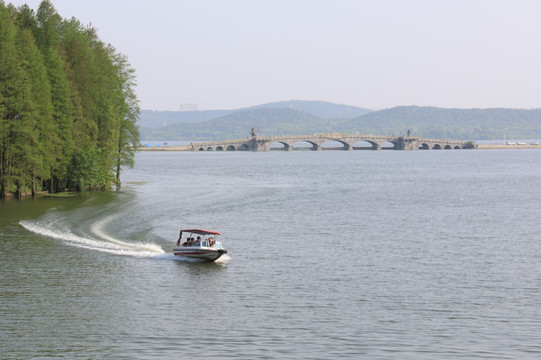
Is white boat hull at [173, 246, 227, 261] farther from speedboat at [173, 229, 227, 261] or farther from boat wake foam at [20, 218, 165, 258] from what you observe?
boat wake foam at [20, 218, 165, 258]

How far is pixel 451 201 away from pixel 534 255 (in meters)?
39.1

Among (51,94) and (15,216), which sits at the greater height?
(51,94)

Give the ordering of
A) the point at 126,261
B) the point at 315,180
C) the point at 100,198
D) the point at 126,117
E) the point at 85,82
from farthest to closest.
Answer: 1. the point at 315,180
2. the point at 126,117
3. the point at 85,82
4. the point at 100,198
5. the point at 126,261

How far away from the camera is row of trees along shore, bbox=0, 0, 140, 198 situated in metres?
77.6

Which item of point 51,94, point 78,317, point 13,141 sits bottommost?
point 78,317

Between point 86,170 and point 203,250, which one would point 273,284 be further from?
point 86,170

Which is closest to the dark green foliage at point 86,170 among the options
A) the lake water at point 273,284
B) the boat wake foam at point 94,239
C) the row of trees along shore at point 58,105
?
the row of trees along shore at point 58,105

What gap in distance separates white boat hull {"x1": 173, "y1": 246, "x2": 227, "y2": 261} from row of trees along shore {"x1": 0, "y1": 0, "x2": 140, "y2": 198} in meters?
37.7

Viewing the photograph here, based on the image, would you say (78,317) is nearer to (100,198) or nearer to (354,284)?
(354,284)

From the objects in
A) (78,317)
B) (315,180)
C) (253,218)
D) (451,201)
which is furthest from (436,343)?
(315,180)

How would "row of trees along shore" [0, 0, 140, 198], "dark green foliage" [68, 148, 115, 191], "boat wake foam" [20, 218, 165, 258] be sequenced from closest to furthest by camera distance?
"boat wake foam" [20, 218, 165, 258] → "row of trees along shore" [0, 0, 140, 198] → "dark green foliage" [68, 148, 115, 191]

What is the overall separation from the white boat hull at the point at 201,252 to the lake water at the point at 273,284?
68cm

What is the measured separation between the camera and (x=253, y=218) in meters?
68.6

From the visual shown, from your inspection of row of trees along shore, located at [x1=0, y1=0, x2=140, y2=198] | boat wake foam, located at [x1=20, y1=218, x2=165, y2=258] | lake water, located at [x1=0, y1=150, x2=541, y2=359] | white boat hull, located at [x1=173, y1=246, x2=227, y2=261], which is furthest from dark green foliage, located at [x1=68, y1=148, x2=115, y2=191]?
white boat hull, located at [x1=173, y1=246, x2=227, y2=261]
